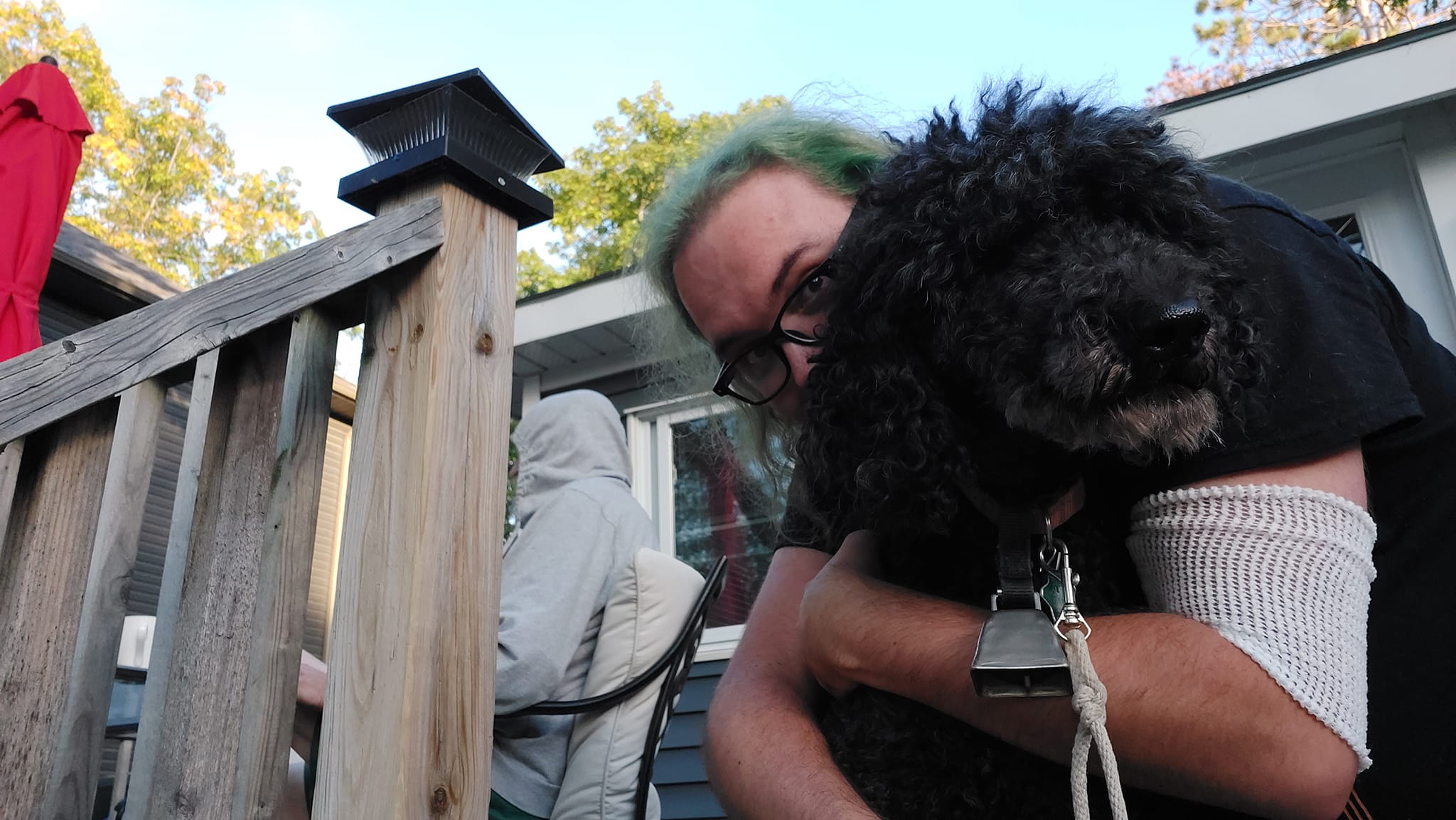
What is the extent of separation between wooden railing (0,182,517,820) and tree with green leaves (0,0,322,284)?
63.5 ft

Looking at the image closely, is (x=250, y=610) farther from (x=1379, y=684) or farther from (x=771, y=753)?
(x=1379, y=684)

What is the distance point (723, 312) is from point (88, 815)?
1.40 m

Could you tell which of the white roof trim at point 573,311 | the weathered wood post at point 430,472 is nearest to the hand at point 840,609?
the weathered wood post at point 430,472

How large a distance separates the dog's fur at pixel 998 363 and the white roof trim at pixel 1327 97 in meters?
2.93

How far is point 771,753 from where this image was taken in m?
1.56

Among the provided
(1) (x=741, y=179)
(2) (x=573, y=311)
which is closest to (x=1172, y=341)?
(1) (x=741, y=179)

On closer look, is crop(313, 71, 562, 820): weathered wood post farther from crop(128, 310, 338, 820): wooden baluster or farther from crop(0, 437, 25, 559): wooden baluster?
crop(0, 437, 25, 559): wooden baluster

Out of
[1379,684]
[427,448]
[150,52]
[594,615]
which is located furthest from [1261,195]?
[150,52]

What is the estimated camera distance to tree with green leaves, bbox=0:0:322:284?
17766 millimetres

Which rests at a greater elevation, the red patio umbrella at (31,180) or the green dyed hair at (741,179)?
the red patio umbrella at (31,180)

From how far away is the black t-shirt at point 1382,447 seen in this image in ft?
3.85

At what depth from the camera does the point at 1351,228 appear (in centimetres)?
459

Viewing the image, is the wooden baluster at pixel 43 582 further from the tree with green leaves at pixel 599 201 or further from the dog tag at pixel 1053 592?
the tree with green leaves at pixel 599 201

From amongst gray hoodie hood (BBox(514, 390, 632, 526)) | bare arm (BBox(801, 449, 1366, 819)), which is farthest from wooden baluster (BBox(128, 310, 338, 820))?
gray hoodie hood (BBox(514, 390, 632, 526))
